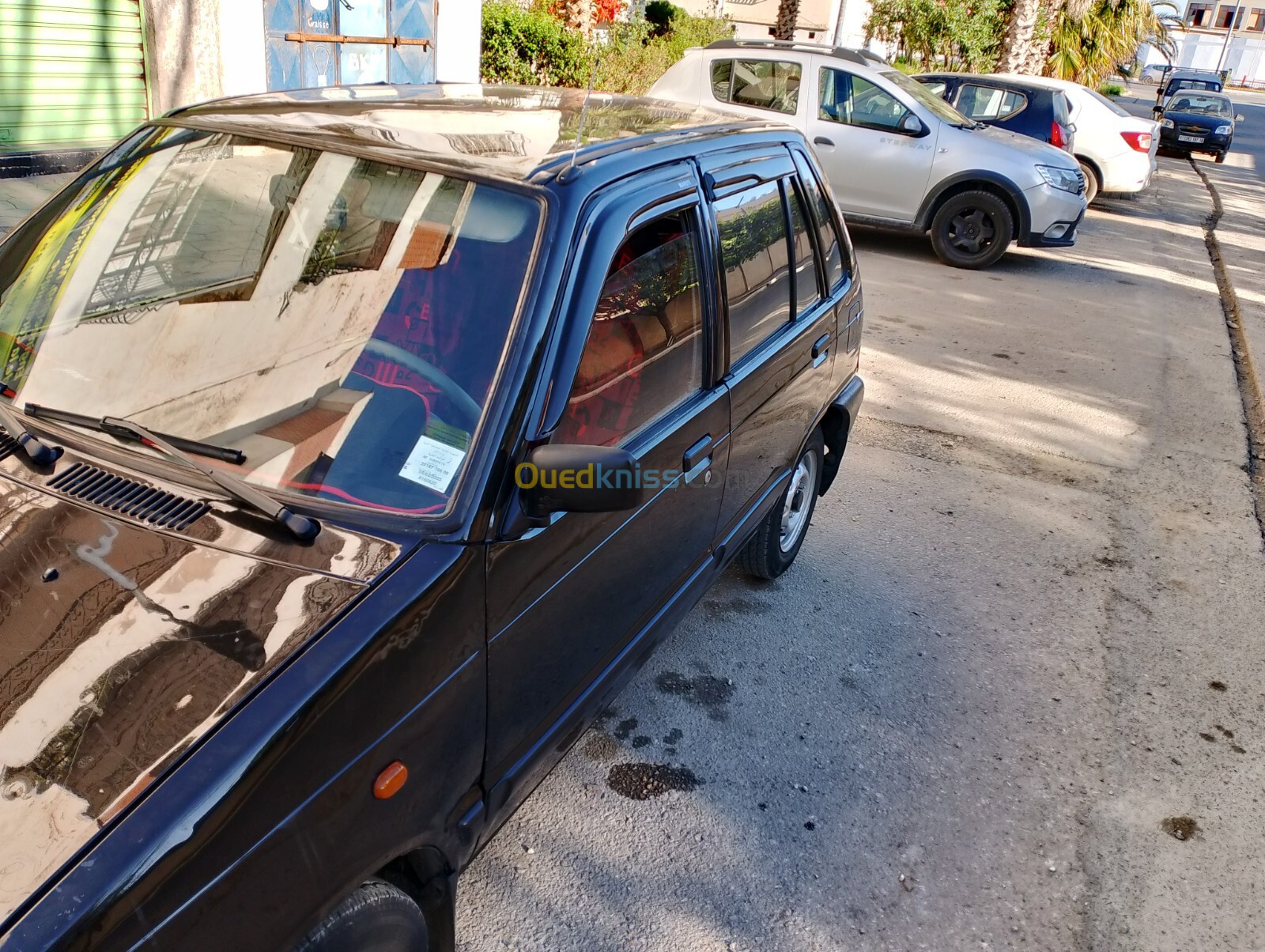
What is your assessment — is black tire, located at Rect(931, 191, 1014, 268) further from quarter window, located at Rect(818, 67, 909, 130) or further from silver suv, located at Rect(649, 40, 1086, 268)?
quarter window, located at Rect(818, 67, 909, 130)

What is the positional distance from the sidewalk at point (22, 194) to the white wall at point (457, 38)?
15.6 feet

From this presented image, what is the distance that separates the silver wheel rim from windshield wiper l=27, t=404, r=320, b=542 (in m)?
2.49

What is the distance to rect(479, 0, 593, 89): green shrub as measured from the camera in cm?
1316

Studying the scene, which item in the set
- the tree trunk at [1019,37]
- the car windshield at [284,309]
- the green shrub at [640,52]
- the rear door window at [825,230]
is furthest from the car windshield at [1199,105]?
the car windshield at [284,309]

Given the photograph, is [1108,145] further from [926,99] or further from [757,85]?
[757,85]

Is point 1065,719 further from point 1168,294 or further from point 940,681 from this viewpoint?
point 1168,294

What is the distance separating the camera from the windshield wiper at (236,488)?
189 cm

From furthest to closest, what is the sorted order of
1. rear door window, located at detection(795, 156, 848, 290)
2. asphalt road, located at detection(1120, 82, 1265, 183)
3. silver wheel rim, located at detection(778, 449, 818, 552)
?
asphalt road, located at detection(1120, 82, 1265, 183) < silver wheel rim, located at detection(778, 449, 818, 552) < rear door window, located at detection(795, 156, 848, 290)

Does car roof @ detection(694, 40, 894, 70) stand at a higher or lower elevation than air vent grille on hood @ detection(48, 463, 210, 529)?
higher

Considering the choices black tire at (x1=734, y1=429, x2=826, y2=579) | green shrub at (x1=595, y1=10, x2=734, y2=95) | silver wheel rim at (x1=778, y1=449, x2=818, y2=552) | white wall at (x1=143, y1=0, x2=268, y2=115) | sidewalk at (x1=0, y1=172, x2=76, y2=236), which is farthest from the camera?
green shrub at (x1=595, y1=10, x2=734, y2=95)

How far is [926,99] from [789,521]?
7743 millimetres

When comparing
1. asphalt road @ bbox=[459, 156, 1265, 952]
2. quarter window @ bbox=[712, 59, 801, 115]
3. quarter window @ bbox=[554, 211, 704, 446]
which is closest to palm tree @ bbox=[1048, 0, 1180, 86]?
quarter window @ bbox=[712, 59, 801, 115]

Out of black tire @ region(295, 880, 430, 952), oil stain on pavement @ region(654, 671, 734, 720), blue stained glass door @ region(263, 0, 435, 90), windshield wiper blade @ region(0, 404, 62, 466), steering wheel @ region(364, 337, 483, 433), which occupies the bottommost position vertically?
oil stain on pavement @ region(654, 671, 734, 720)

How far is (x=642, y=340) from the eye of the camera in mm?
2586
